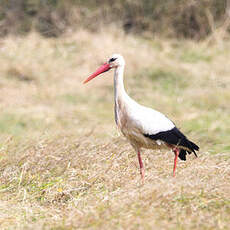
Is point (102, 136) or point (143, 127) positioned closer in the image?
point (143, 127)

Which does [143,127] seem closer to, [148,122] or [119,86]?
[148,122]

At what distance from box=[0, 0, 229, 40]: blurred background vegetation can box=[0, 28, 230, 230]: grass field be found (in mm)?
828

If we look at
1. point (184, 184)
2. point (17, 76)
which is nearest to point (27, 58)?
point (17, 76)

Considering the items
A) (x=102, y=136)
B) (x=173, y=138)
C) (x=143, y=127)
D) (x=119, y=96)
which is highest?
(x=119, y=96)

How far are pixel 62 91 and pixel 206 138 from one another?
13.2 feet

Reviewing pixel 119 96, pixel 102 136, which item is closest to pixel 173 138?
pixel 119 96

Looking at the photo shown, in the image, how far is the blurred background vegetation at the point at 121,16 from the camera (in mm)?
14242

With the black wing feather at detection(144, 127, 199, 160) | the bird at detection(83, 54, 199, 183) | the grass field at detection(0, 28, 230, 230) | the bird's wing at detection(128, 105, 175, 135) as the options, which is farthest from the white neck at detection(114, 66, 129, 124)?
the grass field at detection(0, 28, 230, 230)

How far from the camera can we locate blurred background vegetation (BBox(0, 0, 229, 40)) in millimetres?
14242

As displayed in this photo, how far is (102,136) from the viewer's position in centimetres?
657

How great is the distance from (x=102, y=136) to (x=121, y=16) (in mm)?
8555

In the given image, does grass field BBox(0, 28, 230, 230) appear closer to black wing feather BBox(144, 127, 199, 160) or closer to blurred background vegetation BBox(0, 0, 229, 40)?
black wing feather BBox(144, 127, 199, 160)

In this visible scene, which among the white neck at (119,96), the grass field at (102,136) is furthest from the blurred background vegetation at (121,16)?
the white neck at (119,96)

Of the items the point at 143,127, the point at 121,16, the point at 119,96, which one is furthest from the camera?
the point at 121,16
